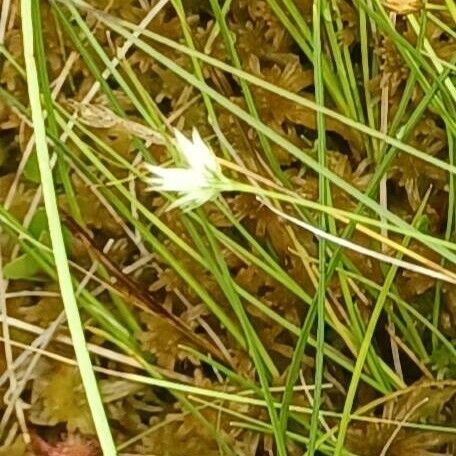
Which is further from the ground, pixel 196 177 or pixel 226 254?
pixel 196 177

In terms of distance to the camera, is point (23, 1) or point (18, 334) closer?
point (23, 1)

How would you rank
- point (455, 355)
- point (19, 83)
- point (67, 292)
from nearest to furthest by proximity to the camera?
1. point (67, 292)
2. point (455, 355)
3. point (19, 83)

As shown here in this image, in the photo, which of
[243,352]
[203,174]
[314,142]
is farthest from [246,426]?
[203,174]

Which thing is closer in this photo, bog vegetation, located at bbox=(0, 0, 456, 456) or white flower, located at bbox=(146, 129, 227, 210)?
white flower, located at bbox=(146, 129, 227, 210)

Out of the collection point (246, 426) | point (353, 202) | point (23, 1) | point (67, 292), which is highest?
point (23, 1)

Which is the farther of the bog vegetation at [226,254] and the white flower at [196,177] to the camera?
the bog vegetation at [226,254]

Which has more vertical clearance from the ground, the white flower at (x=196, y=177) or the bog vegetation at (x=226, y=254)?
the white flower at (x=196, y=177)

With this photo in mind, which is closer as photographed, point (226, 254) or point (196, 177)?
point (196, 177)

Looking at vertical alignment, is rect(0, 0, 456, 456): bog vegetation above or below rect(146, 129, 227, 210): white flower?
below

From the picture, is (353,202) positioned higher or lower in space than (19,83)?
lower

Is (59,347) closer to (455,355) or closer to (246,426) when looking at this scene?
(246,426)

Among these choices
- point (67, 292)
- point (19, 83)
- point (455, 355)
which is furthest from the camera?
point (19, 83)
